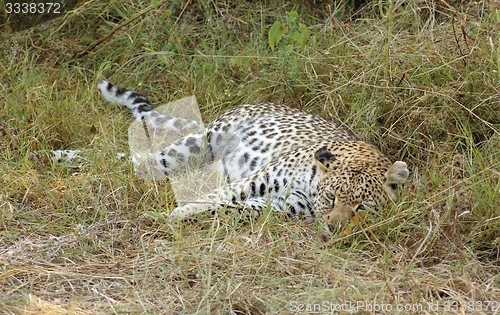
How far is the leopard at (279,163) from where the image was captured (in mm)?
4121

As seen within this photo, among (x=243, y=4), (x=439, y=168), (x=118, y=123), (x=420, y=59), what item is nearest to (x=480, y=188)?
(x=439, y=168)

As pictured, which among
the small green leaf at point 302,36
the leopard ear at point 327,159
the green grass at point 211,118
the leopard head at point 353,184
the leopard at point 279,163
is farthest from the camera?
the small green leaf at point 302,36

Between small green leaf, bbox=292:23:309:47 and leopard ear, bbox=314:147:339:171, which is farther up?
small green leaf, bbox=292:23:309:47

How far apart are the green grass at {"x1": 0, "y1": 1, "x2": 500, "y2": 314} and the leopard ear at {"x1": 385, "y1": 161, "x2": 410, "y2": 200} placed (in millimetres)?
131

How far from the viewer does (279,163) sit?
15.7 feet

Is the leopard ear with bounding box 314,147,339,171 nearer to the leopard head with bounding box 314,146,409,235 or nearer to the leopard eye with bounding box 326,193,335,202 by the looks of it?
the leopard head with bounding box 314,146,409,235

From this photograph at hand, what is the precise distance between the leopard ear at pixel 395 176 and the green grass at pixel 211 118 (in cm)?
13

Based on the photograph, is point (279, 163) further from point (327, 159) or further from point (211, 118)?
point (211, 118)

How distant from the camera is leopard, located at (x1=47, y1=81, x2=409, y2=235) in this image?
4.12 m

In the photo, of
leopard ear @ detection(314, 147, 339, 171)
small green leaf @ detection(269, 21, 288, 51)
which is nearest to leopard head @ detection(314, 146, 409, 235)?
leopard ear @ detection(314, 147, 339, 171)

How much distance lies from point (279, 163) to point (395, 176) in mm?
1046

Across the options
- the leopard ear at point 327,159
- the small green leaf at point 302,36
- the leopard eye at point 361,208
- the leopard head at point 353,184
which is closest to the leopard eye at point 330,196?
the leopard head at point 353,184

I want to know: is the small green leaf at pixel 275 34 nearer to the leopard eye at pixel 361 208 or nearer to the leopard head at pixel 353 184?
the leopard head at pixel 353 184

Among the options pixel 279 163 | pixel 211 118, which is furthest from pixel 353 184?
pixel 211 118
